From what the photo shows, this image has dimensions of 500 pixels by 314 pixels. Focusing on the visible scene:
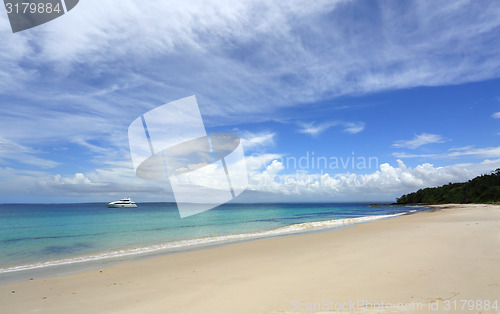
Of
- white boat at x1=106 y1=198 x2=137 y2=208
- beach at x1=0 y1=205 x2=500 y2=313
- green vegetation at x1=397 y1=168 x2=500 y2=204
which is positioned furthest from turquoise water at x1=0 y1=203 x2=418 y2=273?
white boat at x1=106 y1=198 x2=137 y2=208

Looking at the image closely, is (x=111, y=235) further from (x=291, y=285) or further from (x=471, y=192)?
(x=471, y=192)

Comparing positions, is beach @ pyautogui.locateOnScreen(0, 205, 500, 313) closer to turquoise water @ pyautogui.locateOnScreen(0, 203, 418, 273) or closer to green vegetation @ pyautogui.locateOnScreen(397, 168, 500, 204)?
turquoise water @ pyautogui.locateOnScreen(0, 203, 418, 273)

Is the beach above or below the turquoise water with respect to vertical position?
above

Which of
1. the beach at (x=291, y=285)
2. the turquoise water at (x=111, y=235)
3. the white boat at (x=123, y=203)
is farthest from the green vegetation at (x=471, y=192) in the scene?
the white boat at (x=123, y=203)

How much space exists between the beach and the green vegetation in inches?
3020

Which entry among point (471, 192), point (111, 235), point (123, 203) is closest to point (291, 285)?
point (111, 235)

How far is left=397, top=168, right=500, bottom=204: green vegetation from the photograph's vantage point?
6806 centimetres

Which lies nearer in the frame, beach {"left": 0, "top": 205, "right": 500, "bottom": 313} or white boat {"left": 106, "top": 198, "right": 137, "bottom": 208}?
beach {"left": 0, "top": 205, "right": 500, "bottom": 313}

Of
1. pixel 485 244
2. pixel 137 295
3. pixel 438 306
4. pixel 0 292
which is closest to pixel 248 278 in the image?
pixel 137 295

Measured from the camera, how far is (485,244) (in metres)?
10.6

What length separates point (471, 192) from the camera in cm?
7675

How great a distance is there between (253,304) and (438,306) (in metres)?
3.54

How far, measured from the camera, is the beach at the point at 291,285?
207 inches

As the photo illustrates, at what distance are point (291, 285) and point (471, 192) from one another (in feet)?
315
